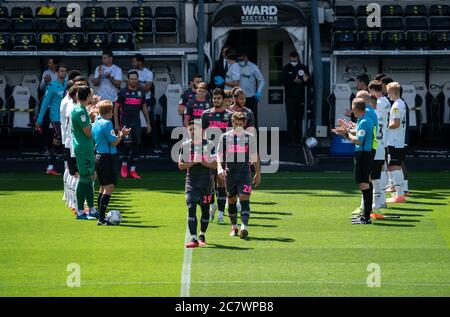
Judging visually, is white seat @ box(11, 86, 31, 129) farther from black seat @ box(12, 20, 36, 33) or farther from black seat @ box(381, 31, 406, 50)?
black seat @ box(381, 31, 406, 50)

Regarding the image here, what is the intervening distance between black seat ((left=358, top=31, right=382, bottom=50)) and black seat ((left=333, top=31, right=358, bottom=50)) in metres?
0.16

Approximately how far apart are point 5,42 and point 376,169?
1387 cm

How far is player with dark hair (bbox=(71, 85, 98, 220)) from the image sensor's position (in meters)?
17.5

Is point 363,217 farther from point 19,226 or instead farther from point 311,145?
point 311,145

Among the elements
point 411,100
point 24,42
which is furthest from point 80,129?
point 411,100

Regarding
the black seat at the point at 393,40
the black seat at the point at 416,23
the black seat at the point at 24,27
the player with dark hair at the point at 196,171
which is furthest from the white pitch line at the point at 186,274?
the black seat at the point at 416,23

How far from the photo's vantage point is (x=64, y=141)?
1942 cm

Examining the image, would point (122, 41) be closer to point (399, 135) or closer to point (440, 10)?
point (440, 10)

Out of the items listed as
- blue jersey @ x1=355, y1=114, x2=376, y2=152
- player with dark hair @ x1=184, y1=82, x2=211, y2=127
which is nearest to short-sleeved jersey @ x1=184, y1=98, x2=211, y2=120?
player with dark hair @ x1=184, y1=82, x2=211, y2=127

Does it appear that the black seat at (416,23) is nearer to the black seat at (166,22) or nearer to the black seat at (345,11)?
the black seat at (345,11)

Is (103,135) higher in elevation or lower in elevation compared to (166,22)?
lower

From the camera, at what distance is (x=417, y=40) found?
29.0 m

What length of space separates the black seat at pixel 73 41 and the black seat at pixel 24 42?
784mm
